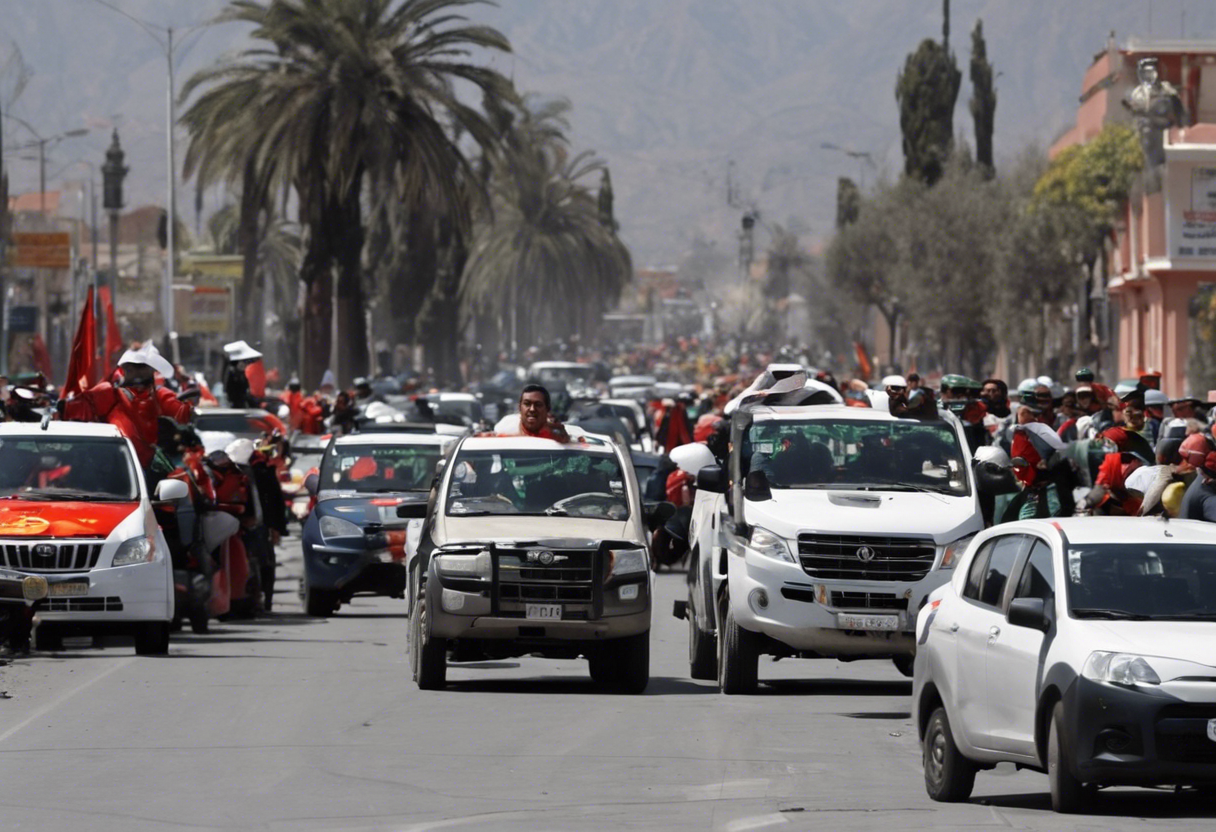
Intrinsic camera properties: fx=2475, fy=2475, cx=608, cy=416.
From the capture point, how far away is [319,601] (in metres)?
22.5

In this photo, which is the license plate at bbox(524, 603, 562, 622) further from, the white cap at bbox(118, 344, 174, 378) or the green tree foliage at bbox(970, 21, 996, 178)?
the green tree foliage at bbox(970, 21, 996, 178)

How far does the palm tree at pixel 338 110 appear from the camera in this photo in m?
43.9

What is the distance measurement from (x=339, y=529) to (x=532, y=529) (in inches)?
262

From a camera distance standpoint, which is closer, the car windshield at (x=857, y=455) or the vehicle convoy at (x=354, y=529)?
the car windshield at (x=857, y=455)

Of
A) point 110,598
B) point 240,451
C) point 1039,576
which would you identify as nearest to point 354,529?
point 240,451

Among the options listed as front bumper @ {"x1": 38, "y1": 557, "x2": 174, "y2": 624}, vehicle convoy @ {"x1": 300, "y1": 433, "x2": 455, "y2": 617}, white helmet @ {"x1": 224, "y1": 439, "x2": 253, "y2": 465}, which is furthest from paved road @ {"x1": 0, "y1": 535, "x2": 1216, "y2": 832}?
vehicle convoy @ {"x1": 300, "y1": 433, "x2": 455, "y2": 617}

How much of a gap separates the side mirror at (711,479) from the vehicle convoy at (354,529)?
6074 millimetres

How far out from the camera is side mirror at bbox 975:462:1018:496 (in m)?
15.4

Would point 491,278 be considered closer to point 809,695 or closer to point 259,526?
point 259,526

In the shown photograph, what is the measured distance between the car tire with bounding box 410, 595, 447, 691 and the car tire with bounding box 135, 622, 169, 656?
2.66 m

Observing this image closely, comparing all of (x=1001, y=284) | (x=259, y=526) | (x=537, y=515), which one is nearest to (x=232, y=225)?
(x=1001, y=284)

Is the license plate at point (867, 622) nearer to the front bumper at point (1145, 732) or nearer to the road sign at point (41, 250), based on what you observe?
the front bumper at point (1145, 732)

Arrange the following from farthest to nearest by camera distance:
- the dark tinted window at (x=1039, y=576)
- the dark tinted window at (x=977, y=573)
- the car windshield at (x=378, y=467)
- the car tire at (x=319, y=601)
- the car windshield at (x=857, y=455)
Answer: the car windshield at (x=378, y=467), the car tire at (x=319, y=601), the car windshield at (x=857, y=455), the dark tinted window at (x=977, y=573), the dark tinted window at (x=1039, y=576)

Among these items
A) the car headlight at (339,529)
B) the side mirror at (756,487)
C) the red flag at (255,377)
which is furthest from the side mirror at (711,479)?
the red flag at (255,377)
